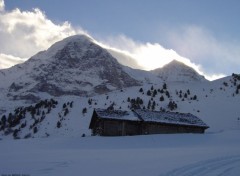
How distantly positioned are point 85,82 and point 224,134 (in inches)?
5761

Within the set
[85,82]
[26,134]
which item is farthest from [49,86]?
[26,134]

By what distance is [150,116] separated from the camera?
47750 mm

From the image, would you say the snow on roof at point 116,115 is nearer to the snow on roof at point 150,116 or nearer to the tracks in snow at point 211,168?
the snow on roof at point 150,116

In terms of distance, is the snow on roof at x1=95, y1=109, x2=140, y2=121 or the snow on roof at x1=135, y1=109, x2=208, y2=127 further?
the snow on roof at x1=135, y1=109, x2=208, y2=127

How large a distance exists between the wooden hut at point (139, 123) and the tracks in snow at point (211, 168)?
26.3 meters

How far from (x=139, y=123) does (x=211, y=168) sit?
98.7 ft

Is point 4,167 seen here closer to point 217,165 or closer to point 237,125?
point 217,165

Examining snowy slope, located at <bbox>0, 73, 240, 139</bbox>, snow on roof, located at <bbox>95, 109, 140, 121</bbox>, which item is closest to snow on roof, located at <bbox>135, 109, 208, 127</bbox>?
Result: snow on roof, located at <bbox>95, 109, 140, 121</bbox>

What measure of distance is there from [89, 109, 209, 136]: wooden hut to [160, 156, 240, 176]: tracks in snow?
26.3 meters

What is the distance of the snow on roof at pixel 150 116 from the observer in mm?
46250

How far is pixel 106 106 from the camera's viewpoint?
6569 centimetres

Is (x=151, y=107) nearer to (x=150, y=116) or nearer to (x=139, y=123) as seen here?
(x=150, y=116)

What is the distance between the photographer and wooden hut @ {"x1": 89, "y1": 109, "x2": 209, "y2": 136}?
45.8 m

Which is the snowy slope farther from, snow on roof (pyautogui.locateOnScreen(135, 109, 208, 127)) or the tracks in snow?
the tracks in snow
